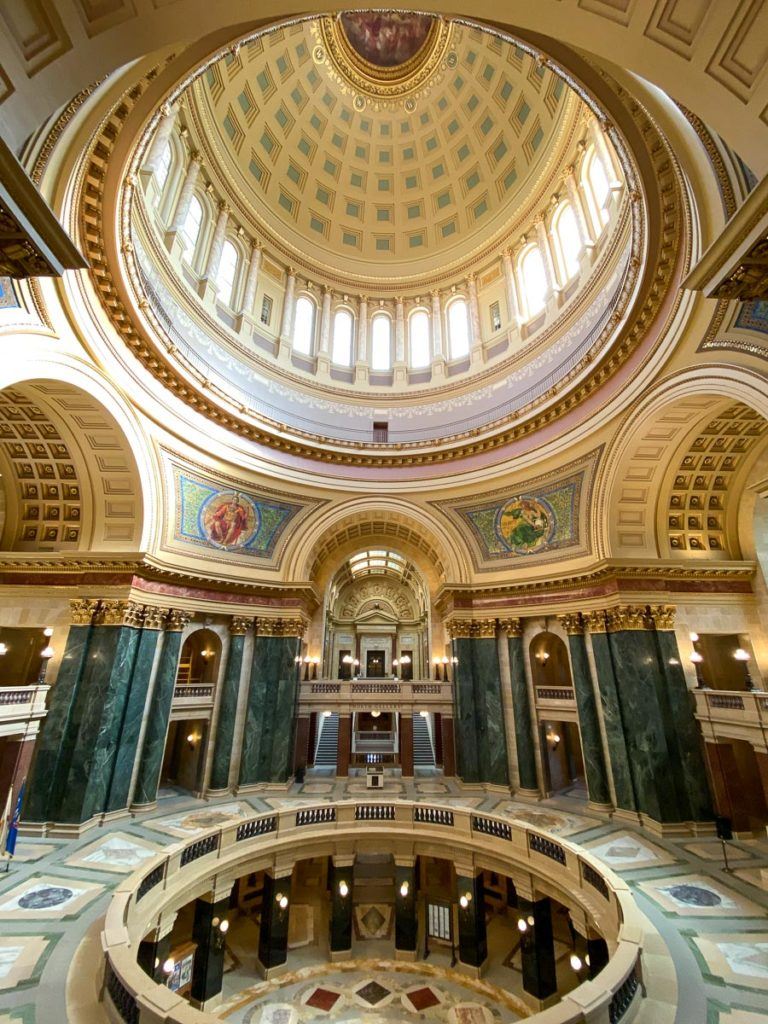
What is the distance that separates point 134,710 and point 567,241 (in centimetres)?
2432

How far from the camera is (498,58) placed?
21.6 m

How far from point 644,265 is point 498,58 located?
19008 millimetres

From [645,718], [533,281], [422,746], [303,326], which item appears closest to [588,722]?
[645,718]

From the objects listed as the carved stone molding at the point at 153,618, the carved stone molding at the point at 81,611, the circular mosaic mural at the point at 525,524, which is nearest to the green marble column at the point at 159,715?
the carved stone molding at the point at 153,618

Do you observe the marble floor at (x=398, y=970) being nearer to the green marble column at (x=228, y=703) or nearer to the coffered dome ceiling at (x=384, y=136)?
the green marble column at (x=228, y=703)

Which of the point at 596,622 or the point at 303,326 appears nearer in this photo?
the point at 596,622

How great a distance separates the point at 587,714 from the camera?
15.7 metres

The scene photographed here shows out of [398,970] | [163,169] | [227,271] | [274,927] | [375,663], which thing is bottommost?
[398,970]

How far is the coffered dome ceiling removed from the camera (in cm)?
2059

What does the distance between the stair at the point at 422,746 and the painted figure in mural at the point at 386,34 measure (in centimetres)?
3693

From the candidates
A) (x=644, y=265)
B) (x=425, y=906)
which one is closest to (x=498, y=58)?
(x=644, y=265)

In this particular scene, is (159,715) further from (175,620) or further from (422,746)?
(422,746)

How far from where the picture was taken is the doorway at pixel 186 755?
17.1 metres

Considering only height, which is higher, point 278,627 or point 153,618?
point 278,627
